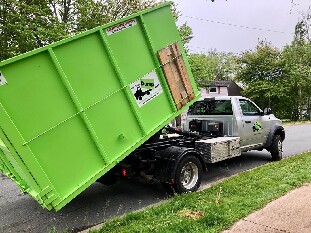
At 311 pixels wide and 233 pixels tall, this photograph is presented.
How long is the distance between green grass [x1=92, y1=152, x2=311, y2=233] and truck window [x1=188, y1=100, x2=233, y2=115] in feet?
6.43

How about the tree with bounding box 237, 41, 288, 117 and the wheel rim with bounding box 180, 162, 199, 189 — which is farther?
the tree with bounding box 237, 41, 288, 117

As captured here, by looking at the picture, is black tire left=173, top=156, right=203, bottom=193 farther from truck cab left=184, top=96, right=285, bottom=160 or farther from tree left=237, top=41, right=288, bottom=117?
tree left=237, top=41, right=288, bottom=117

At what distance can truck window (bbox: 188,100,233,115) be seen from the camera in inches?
342

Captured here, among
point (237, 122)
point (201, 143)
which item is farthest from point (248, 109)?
point (201, 143)

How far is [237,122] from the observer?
8438 millimetres

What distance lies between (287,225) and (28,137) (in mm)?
3875

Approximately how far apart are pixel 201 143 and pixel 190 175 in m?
0.99

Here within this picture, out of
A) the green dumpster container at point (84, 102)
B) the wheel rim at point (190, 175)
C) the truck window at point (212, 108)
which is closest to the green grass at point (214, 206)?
the wheel rim at point (190, 175)

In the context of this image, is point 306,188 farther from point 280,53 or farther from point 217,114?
point 280,53

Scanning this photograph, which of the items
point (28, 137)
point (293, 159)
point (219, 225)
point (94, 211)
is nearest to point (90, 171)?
point (28, 137)

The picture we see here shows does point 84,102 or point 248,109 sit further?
point 248,109

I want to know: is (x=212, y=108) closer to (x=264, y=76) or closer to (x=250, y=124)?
(x=250, y=124)

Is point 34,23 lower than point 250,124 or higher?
higher

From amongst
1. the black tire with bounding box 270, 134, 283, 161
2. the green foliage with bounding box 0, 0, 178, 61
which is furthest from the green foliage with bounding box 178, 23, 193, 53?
the black tire with bounding box 270, 134, 283, 161
